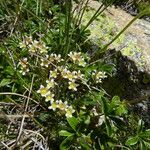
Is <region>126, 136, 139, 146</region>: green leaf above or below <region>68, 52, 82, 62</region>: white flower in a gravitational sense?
below

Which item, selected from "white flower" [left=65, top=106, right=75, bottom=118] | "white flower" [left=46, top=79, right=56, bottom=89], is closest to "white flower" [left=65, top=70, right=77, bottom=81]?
"white flower" [left=46, top=79, right=56, bottom=89]

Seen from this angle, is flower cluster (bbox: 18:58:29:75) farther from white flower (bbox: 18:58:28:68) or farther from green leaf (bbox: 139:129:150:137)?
green leaf (bbox: 139:129:150:137)

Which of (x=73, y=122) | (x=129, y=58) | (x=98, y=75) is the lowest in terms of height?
(x=73, y=122)

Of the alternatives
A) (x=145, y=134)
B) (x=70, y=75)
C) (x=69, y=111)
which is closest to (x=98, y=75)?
(x=70, y=75)

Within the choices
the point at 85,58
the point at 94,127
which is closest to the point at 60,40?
the point at 85,58

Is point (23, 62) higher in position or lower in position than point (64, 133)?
higher

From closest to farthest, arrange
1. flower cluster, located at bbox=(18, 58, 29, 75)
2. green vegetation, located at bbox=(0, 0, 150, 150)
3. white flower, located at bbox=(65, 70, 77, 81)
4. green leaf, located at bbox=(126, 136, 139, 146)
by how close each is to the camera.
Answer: green leaf, located at bbox=(126, 136, 139, 146), green vegetation, located at bbox=(0, 0, 150, 150), white flower, located at bbox=(65, 70, 77, 81), flower cluster, located at bbox=(18, 58, 29, 75)

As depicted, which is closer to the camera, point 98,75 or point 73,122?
point 73,122

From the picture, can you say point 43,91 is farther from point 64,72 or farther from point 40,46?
point 40,46

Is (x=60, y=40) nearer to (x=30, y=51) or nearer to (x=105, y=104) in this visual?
(x=30, y=51)
